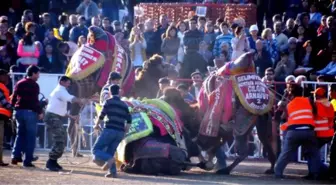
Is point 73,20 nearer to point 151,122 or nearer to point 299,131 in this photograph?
point 151,122

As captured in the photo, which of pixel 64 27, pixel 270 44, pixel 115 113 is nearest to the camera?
pixel 115 113

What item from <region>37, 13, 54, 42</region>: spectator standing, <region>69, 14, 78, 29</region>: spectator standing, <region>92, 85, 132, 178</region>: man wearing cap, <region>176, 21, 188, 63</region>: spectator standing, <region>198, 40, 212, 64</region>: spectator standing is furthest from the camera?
<region>69, 14, 78, 29</region>: spectator standing

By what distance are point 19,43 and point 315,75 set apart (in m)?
6.76

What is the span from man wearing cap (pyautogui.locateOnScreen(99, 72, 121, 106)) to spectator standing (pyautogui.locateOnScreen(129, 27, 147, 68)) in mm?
5925

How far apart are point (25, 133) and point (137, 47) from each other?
245 inches

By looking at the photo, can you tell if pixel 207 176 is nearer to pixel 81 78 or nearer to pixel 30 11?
pixel 81 78

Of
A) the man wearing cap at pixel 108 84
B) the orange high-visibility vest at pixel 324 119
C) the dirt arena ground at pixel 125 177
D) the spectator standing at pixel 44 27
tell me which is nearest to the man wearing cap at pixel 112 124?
the dirt arena ground at pixel 125 177

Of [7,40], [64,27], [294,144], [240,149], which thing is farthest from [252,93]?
[64,27]

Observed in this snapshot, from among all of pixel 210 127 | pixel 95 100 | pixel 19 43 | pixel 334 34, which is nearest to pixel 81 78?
pixel 95 100

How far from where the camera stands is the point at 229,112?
19375 mm

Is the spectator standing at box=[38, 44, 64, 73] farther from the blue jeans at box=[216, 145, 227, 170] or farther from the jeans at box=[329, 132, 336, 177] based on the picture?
the jeans at box=[329, 132, 336, 177]

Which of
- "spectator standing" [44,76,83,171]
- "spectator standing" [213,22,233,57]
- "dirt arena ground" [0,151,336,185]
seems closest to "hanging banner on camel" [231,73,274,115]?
"dirt arena ground" [0,151,336,185]

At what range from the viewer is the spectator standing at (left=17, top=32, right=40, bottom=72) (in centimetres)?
Result: 2473

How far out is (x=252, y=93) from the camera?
19250 mm
